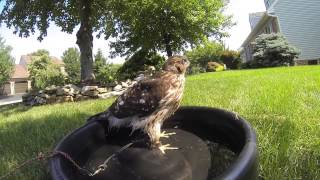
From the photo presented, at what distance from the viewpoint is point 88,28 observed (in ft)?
52.2

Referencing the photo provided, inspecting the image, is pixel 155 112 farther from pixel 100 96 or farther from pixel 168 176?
pixel 100 96

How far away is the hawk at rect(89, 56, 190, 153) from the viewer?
2377mm

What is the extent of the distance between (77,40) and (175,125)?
13553 mm

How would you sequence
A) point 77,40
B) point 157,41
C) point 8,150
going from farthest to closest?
point 157,41, point 77,40, point 8,150

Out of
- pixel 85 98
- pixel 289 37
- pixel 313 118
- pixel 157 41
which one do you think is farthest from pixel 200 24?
pixel 313 118

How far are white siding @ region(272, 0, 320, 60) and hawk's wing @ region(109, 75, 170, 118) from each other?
96.0 ft

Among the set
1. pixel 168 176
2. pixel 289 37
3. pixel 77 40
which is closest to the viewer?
pixel 168 176

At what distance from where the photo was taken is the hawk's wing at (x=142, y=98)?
2371 mm

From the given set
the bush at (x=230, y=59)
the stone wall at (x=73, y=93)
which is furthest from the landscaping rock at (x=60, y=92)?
the bush at (x=230, y=59)

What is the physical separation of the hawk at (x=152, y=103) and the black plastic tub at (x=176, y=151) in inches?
4.8

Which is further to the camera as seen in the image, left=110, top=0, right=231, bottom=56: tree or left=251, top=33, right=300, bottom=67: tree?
left=251, top=33, right=300, bottom=67: tree

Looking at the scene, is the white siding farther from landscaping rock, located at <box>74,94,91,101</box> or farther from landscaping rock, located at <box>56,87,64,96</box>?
landscaping rock, located at <box>56,87,64,96</box>

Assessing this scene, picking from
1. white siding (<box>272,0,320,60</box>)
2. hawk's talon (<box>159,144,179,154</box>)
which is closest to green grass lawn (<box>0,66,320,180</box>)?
hawk's talon (<box>159,144,179,154</box>)

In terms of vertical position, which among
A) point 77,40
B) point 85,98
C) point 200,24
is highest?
point 200,24
